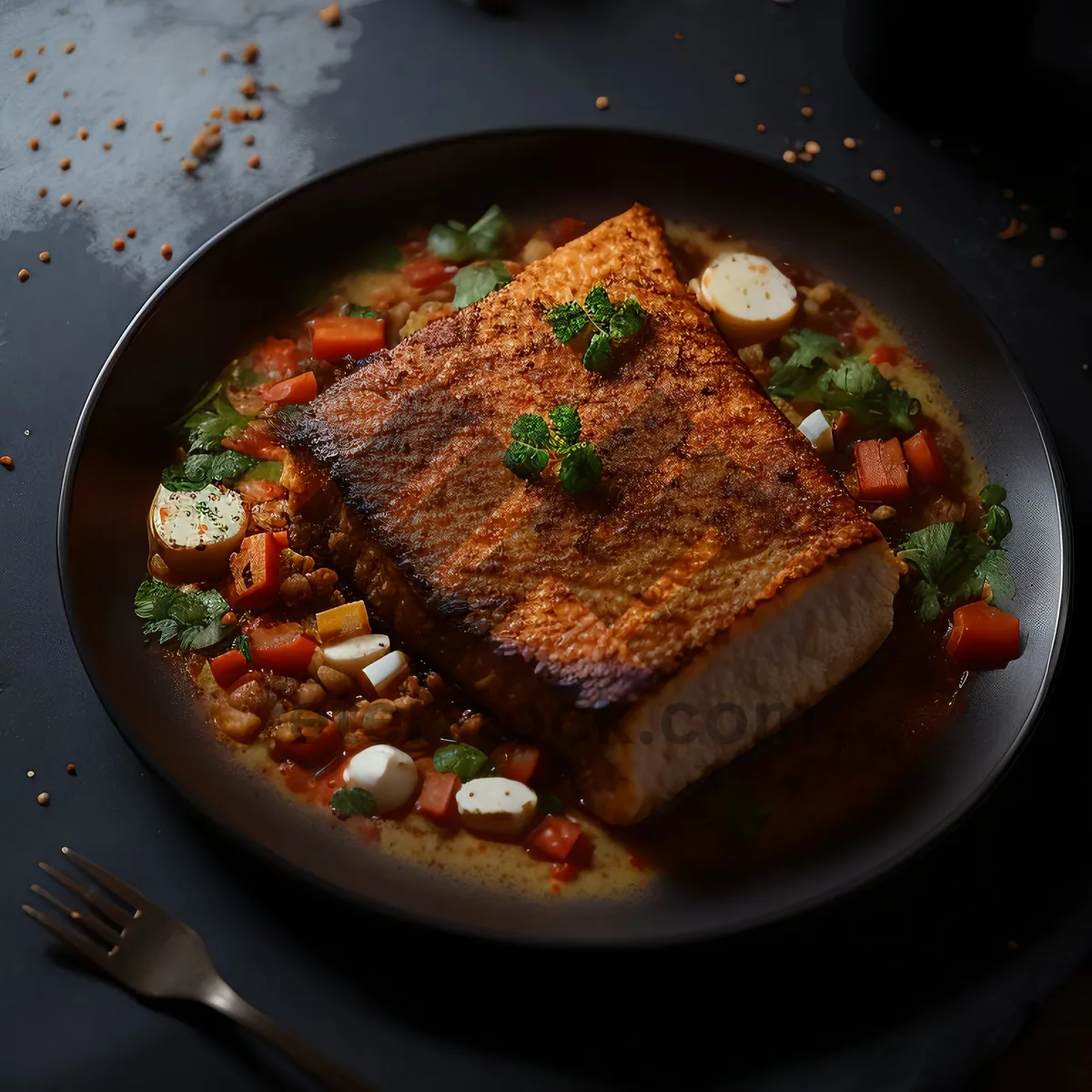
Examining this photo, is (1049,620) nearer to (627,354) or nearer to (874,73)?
(627,354)

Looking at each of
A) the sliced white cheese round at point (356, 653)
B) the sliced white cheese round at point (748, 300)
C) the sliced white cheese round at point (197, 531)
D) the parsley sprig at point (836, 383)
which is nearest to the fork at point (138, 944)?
the sliced white cheese round at point (356, 653)

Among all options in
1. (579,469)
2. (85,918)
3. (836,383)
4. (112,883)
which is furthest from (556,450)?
(85,918)

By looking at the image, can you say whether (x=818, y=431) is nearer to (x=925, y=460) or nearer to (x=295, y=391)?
(x=925, y=460)

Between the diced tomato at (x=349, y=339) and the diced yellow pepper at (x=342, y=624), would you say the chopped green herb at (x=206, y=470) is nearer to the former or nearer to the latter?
the diced tomato at (x=349, y=339)

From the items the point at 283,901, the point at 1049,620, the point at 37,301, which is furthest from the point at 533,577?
the point at 37,301

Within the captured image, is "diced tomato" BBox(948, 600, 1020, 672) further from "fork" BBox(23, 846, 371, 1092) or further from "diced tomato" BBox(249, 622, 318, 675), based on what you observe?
"fork" BBox(23, 846, 371, 1092)
